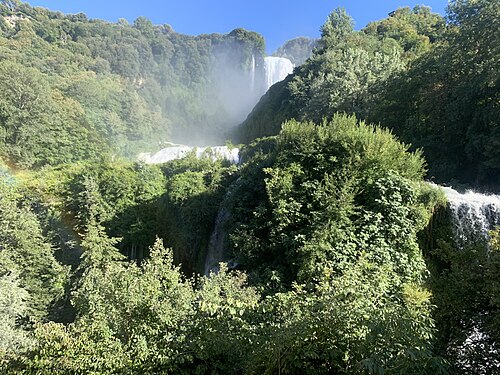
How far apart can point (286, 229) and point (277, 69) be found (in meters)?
63.9

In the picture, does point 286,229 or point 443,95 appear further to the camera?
point 443,95

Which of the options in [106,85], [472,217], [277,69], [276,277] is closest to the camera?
[276,277]

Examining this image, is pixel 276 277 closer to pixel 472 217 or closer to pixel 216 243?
pixel 216 243

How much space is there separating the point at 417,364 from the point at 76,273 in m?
18.2

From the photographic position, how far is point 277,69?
228 ft

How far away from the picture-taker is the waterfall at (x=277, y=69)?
6806 cm

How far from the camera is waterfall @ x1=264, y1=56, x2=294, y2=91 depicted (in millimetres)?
68062

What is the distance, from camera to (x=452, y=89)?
64.5 feet

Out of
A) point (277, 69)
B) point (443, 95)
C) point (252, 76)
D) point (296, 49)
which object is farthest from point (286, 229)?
point (296, 49)

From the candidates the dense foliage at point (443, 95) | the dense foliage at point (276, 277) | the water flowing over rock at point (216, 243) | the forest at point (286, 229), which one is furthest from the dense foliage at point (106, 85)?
the dense foliage at point (443, 95)

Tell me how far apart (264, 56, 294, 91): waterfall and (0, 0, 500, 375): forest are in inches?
1002

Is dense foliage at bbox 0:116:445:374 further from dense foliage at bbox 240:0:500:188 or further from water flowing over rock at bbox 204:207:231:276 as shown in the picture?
dense foliage at bbox 240:0:500:188

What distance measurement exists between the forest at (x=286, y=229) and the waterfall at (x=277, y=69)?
2546 centimetres

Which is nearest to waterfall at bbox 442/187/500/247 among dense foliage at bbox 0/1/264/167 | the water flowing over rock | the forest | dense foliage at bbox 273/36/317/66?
the forest
